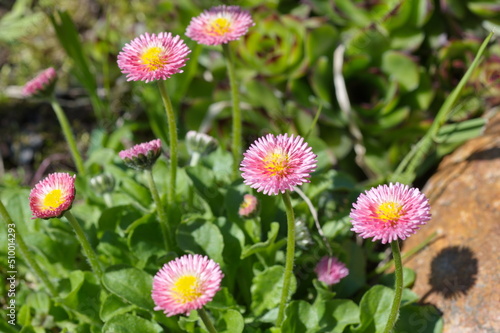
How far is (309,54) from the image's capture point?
10.0 feet

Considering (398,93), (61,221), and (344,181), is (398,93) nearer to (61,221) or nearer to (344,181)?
(344,181)

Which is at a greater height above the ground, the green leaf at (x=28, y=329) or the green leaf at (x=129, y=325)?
the green leaf at (x=28, y=329)

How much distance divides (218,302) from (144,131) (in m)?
1.71

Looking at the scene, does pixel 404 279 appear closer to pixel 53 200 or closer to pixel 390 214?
pixel 390 214

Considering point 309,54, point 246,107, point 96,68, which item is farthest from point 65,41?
point 309,54

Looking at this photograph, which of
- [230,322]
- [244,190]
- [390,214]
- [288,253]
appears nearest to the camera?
[390,214]

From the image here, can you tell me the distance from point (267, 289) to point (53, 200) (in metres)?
0.85

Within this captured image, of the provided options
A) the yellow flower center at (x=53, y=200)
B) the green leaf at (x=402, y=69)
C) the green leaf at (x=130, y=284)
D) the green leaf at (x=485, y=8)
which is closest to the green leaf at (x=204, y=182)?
the green leaf at (x=130, y=284)

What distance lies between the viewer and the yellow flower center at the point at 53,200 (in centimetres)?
189

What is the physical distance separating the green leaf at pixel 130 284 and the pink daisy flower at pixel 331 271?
0.64m

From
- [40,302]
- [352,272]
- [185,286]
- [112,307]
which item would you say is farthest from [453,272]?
[40,302]

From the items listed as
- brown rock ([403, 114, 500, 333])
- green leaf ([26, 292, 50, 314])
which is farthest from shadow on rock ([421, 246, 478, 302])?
green leaf ([26, 292, 50, 314])

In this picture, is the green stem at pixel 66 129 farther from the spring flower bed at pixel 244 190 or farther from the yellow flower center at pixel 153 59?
the yellow flower center at pixel 153 59

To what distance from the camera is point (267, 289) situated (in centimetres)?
227
